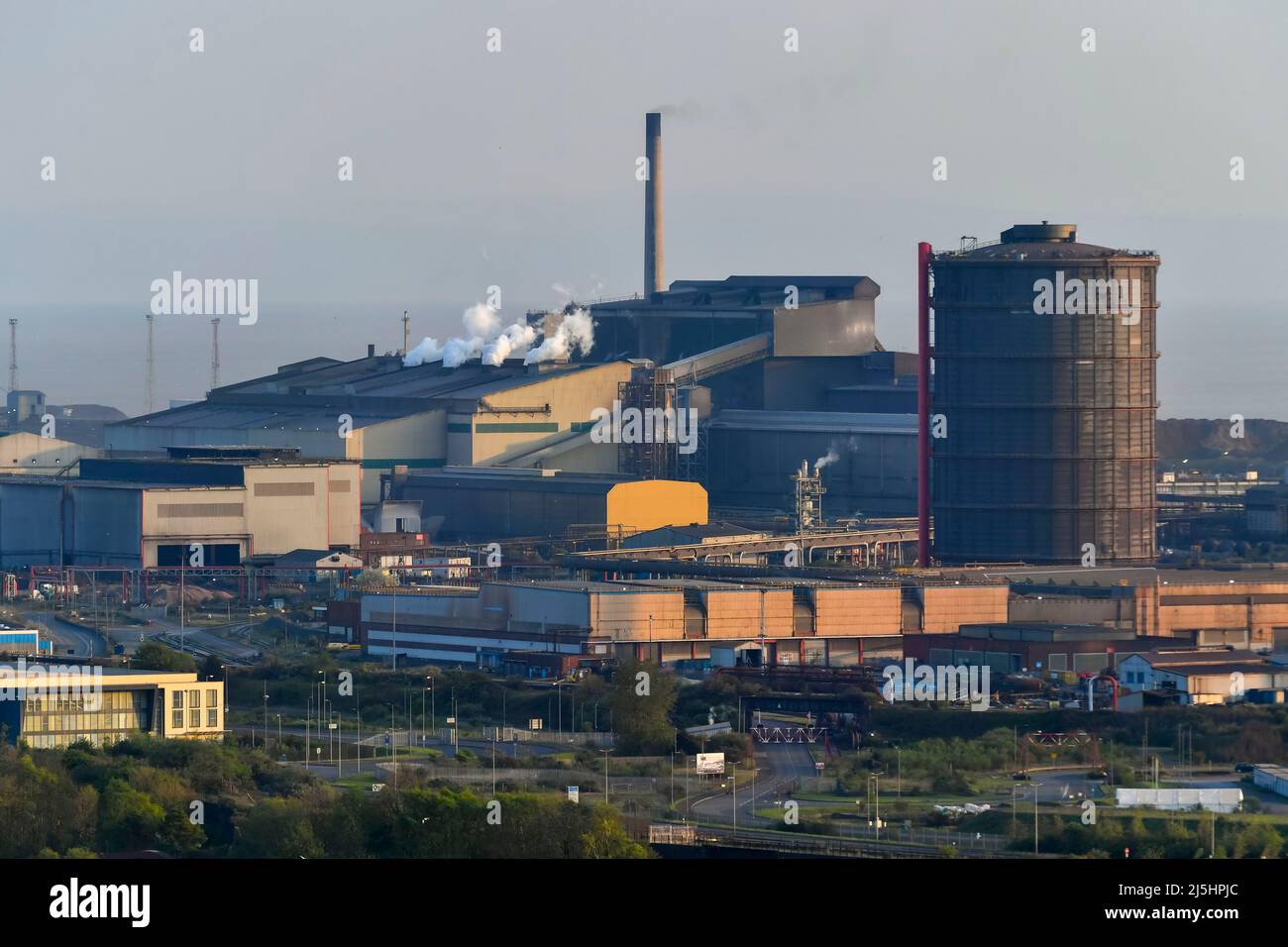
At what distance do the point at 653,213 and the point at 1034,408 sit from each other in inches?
1779

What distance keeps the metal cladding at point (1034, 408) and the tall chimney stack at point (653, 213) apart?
132 feet

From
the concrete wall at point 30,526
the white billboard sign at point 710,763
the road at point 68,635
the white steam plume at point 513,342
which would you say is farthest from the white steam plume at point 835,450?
the white billboard sign at point 710,763

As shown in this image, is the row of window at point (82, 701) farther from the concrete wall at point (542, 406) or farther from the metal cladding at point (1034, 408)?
the concrete wall at point (542, 406)

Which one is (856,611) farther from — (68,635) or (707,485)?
(707,485)

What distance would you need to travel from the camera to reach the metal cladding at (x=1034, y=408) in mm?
77812

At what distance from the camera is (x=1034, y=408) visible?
7788cm

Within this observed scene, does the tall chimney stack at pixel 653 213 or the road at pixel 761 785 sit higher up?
the tall chimney stack at pixel 653 213

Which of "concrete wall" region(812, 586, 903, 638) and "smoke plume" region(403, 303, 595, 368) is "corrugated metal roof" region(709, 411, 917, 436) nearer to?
"smoke plume" region(403, 303, 595, 368)

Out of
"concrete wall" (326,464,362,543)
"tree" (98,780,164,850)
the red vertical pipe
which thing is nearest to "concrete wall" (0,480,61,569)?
"concrete wall" (326,464,362,543)

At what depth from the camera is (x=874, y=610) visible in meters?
64.4

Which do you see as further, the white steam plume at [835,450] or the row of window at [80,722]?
the white steam plume at [835,450]
